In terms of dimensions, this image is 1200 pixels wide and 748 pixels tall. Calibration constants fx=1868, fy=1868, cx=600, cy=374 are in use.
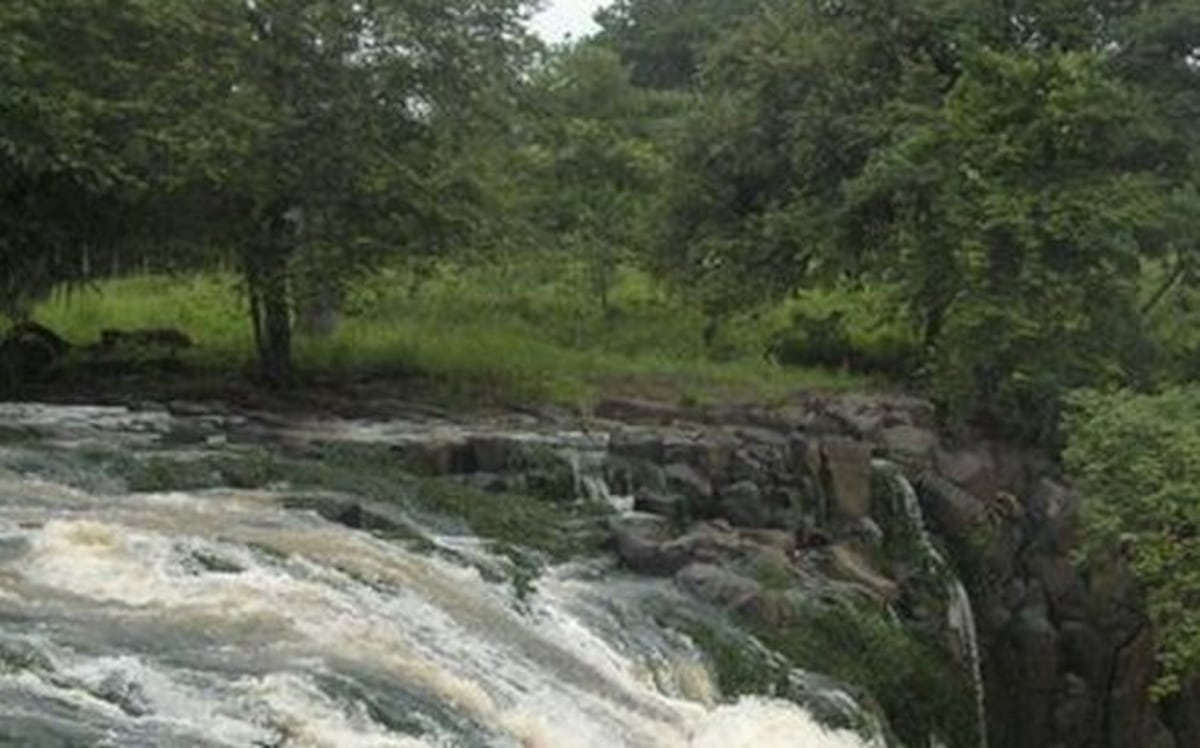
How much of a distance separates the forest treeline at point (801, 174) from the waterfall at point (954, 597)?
1.80 meters

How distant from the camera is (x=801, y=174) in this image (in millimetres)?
29156

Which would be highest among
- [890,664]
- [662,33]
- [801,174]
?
[662,33]

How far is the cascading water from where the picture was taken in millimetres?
9445

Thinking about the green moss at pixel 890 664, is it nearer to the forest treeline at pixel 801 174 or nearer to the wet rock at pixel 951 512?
the forest treeline at pixel 801 174

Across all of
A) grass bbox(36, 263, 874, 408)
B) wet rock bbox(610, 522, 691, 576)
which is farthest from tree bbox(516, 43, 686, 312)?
wet rock bbox(610, 522, 691, 576)

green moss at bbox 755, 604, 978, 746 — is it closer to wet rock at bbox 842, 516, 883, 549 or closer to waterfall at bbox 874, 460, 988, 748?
waterfall at bbox 874, 460, 988, 748

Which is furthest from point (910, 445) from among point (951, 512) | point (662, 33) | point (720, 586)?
point (662, 33)

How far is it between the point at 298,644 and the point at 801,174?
19.6 m

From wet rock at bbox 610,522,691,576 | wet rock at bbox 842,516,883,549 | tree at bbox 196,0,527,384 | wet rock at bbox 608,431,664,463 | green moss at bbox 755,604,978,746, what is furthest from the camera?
tree at bbox 196,0,527,384

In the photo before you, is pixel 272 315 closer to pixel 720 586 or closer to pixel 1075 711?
pixel 720 586

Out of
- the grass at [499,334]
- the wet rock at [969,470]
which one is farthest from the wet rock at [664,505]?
the grass at [499,334]

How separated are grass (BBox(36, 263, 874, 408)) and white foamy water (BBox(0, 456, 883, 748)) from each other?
10130 mm

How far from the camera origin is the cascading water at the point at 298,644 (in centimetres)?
945

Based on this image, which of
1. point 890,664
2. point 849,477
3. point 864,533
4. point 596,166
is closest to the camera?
point 890,664
